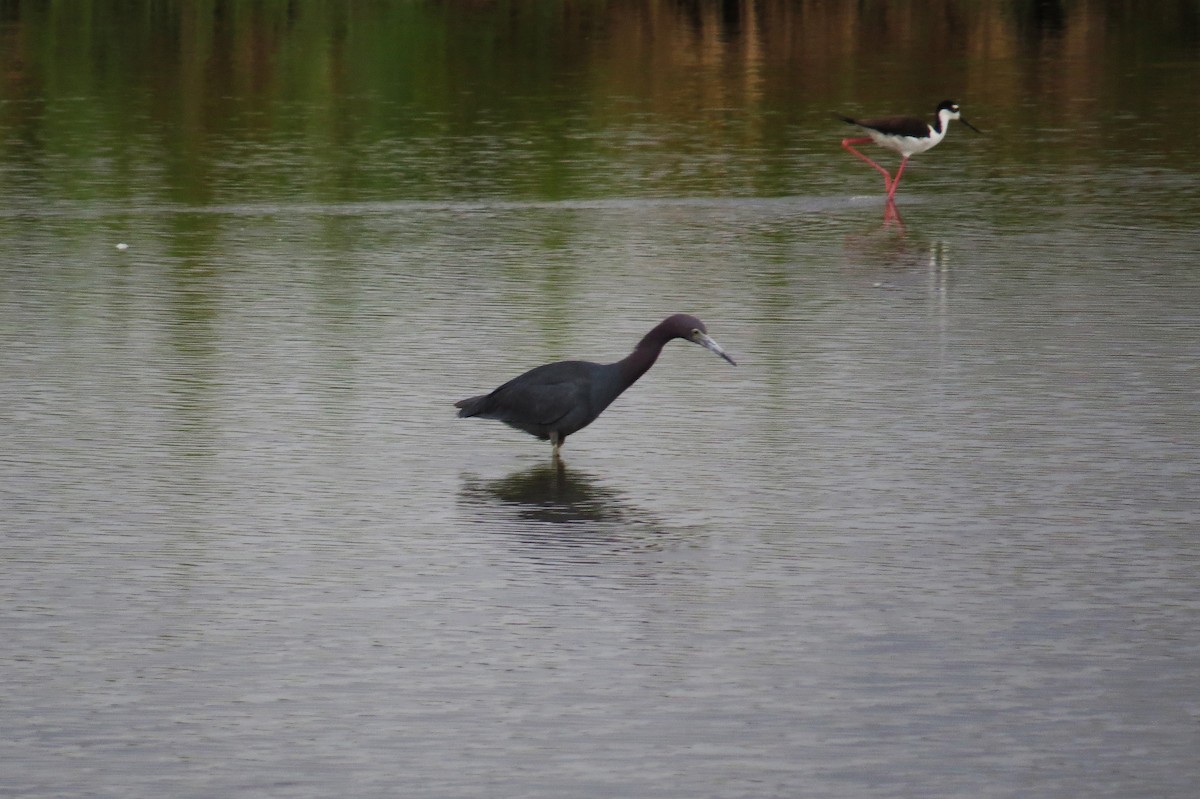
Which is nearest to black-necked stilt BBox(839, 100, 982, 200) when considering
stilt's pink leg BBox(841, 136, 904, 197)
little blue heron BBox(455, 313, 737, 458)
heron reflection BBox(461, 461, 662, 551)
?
stilt's pink leg BBox(841, 136, 904, 197)

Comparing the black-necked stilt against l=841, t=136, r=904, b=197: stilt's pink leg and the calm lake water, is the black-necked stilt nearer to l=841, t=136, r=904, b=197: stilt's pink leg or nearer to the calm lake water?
l=841, t=136, r=904, b=197: stilt's pink leg

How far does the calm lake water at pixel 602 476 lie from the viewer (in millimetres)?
6324

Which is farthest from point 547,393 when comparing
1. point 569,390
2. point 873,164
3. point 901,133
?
point 901,133

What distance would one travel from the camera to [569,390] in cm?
963

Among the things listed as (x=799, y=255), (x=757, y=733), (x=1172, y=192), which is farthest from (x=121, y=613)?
(x=1172, y=192)

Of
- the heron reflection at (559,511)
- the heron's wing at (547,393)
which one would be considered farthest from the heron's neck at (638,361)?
the heron reflection at (559,511)

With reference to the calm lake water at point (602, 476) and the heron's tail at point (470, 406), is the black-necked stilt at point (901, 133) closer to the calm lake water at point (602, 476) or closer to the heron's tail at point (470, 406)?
the calm lake water at point (602, 476)

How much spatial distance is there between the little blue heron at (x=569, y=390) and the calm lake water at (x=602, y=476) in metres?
0.20

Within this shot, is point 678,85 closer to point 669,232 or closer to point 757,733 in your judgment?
point 669,232

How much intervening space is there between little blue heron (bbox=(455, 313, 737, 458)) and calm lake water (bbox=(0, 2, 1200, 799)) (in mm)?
204

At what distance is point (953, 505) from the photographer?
8.87m

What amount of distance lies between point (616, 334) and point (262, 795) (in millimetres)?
6736

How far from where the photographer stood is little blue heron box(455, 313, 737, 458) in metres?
9.65

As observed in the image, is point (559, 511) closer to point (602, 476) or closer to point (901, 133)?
point (602, 476)
